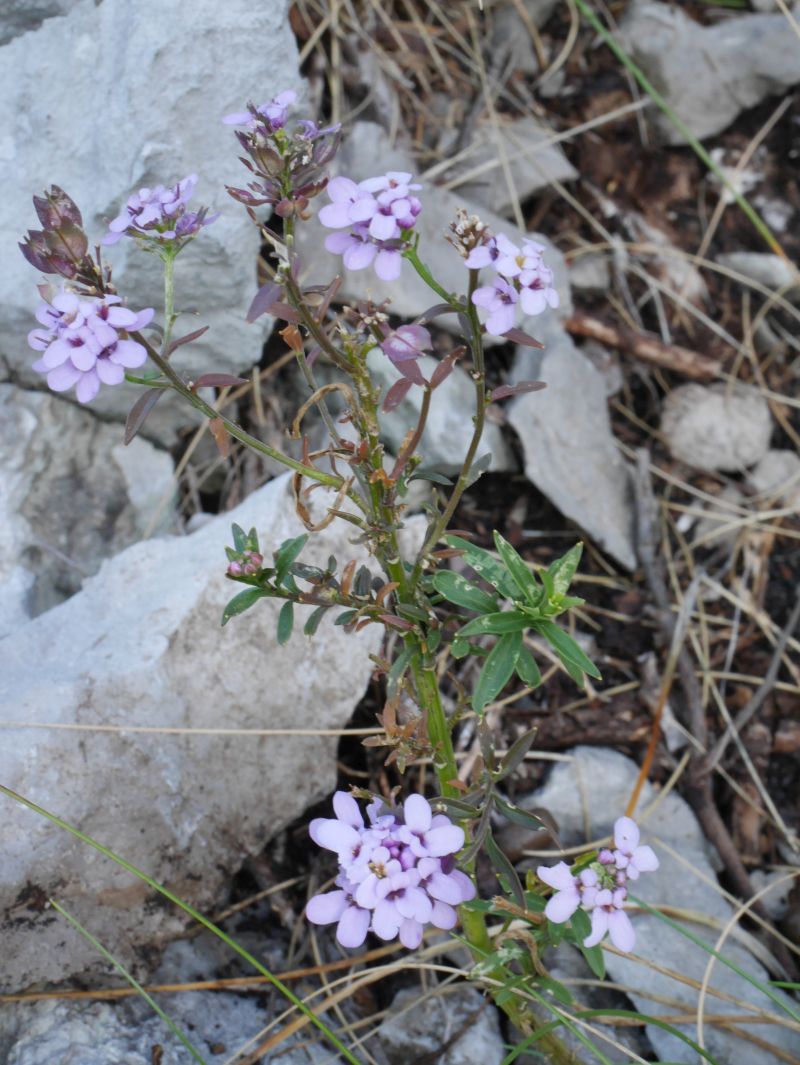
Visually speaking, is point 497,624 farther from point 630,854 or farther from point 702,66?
point 702,66

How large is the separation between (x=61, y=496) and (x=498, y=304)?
1950 mm

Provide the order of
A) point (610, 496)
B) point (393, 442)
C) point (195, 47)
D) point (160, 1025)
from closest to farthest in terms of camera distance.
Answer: point (160, 1025), point (195, 47), point (393, 442), point (610, 496)

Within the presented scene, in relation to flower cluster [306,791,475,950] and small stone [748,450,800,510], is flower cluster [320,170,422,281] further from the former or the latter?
small stone [748,450,800,510]

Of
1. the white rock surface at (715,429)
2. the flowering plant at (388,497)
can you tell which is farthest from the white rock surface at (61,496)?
the white rock surface at (715,429)

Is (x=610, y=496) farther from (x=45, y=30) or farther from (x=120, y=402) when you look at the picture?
(x=45, y=30)

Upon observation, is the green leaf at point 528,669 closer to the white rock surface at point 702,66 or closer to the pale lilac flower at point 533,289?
the pale lilac flower at point 533,289

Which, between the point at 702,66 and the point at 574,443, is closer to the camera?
the point at 574,443

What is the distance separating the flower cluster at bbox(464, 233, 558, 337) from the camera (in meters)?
1.94

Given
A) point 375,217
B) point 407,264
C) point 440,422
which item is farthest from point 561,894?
point 407,264

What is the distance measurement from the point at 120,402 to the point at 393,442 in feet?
3.03

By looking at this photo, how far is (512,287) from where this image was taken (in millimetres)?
2051

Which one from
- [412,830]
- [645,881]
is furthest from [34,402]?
[645,881]

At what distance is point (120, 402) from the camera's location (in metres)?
3.52

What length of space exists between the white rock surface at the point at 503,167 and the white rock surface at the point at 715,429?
106cm
